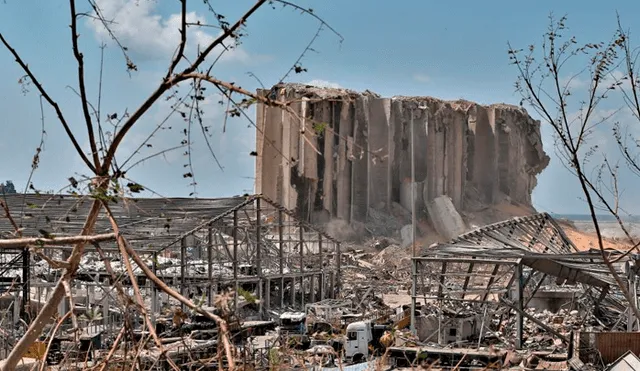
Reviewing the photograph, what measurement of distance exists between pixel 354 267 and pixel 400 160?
2447 centimetres

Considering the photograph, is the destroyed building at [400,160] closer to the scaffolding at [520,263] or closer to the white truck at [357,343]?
the scaffolding at [520,263]

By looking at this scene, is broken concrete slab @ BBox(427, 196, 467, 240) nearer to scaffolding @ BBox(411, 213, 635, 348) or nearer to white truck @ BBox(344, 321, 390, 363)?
scaffolding @ BBox(411, 213, 635, 348)

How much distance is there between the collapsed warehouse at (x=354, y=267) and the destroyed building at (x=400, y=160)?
0.15 meters

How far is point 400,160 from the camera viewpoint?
6750 cm

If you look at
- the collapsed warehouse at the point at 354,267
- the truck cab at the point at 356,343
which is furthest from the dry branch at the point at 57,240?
the truck cab at the point at 356,343

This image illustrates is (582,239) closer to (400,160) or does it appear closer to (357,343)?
(400,160)

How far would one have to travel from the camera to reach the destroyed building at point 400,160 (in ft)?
206

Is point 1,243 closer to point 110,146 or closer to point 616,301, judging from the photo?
point 110,146

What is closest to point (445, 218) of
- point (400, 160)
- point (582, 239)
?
point (400, 160)

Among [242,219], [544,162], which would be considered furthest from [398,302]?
[544,162]

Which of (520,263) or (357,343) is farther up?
(520,263)

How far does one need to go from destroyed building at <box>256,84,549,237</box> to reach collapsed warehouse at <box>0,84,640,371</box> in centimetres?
15

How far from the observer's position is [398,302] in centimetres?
3559

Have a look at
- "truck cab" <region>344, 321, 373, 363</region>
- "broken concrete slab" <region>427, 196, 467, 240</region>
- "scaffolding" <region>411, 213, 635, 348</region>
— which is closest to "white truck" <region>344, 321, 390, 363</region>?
"truck cab" <region>344, 321, 373, 363</region>
